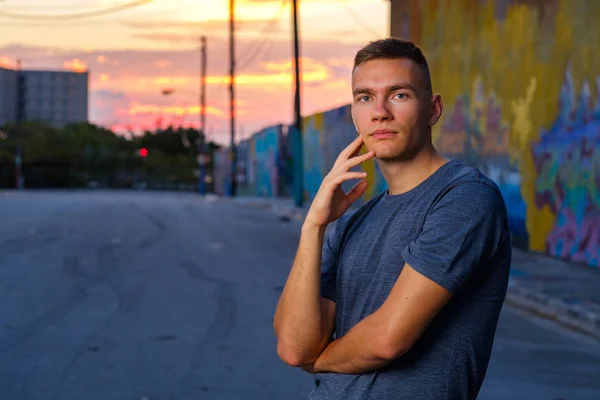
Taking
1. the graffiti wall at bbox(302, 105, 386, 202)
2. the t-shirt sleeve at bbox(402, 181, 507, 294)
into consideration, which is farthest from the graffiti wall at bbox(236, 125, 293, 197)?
the t-shirt sleeve at bbox(402, 181, 507, 294)

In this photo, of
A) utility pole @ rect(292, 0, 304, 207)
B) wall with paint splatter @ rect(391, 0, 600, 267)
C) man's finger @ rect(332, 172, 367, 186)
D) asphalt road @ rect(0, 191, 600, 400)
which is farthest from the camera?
utility pole @ rect(292, 0, 304, 207)

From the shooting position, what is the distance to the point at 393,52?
8.39 feet

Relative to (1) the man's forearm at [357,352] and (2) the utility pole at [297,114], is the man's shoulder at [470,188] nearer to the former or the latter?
(1) the man's forearm at [357,352]

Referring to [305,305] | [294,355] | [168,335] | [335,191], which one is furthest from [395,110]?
→ [168,335]

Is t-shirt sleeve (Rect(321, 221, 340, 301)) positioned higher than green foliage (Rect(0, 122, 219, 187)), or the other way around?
t-shirt sleeve (Rect(321, 221, 340, 301))

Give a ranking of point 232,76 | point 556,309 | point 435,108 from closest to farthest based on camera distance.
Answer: point 435,108
point 556,309
point 232,76

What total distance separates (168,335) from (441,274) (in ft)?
23.5

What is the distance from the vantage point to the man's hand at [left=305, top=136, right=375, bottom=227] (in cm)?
255

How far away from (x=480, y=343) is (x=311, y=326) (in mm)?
420

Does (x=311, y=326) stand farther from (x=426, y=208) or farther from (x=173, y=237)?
(x=173, y=237)

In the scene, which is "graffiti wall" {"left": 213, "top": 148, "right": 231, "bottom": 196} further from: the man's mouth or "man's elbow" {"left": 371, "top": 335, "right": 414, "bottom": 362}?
"man's elbow" {"left": 371, "top": 335, "right": 414, "bottom": 362}

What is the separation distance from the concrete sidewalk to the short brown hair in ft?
25.6

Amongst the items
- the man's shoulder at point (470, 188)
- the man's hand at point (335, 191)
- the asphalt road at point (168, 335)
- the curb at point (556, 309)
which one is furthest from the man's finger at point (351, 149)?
the curb at point (556, 309)

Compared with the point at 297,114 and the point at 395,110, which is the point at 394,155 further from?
the point at 297,114
